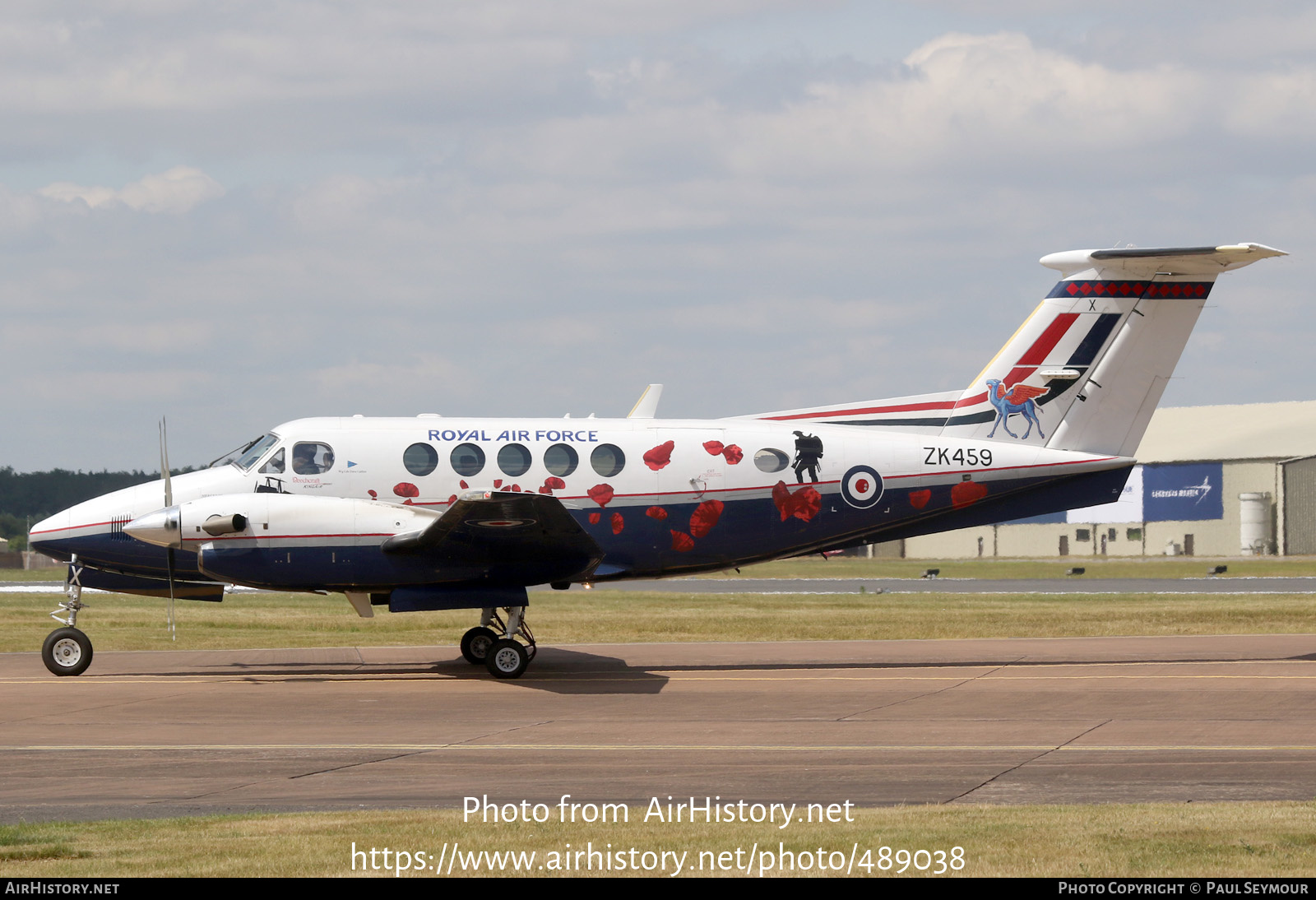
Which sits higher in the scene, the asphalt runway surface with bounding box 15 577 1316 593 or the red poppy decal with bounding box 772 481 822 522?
the red poppy decal with bounding box 772 481 822 522

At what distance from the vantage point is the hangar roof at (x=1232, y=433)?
288 feet

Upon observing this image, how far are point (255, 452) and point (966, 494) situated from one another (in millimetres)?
10029

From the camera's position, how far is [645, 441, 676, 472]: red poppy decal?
18.1m

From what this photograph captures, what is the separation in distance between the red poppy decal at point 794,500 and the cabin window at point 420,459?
4768 millimetres

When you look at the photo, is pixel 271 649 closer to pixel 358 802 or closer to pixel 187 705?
pixel 187 705

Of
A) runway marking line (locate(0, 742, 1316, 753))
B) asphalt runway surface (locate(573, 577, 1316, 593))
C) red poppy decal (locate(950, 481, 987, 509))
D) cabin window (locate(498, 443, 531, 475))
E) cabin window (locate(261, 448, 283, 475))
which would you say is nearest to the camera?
runway marking line (locate(0, 742, 1316, 753))

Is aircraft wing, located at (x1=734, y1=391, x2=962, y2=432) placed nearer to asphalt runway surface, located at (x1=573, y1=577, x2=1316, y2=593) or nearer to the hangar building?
asphalt runway surface, located at (x1=573, y1=577, x2=1316, y2=593)

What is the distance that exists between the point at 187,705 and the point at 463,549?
382 cm

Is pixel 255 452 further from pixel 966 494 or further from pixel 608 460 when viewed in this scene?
pixel 966 494

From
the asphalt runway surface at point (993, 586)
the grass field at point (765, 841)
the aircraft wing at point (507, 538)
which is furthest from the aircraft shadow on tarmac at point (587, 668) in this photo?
the asphalt runway surface at point (993, 586)

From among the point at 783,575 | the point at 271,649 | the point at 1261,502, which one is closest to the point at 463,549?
the point at 271,649

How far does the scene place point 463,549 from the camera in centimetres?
1689

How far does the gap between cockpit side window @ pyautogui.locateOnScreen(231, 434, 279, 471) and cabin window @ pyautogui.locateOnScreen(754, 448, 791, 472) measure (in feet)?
21.9

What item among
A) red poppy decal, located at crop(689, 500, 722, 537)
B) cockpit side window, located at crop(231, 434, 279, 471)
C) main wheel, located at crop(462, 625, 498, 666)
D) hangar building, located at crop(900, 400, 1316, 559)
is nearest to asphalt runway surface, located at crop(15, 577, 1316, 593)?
main wheel, located at crop(462, 625, 498, 666)
